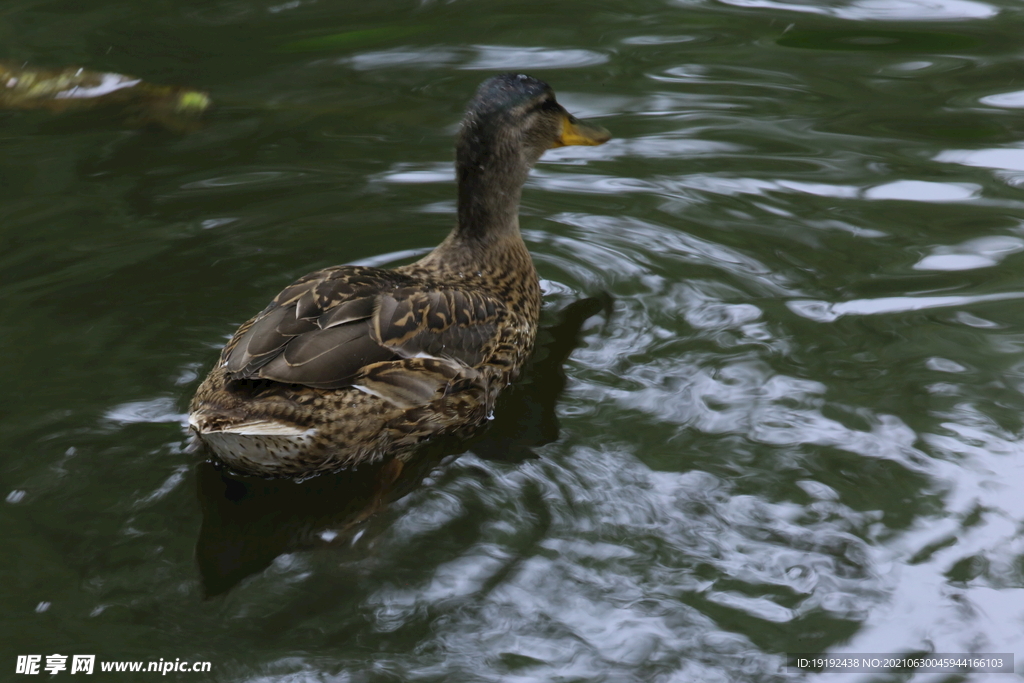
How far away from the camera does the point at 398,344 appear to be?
175 inches

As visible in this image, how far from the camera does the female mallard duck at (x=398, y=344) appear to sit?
4.02 m

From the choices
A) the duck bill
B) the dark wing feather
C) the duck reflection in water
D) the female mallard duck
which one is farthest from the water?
the duck bill

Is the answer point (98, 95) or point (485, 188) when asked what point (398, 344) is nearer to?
point (485, 188)

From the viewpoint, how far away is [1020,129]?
7336 mm

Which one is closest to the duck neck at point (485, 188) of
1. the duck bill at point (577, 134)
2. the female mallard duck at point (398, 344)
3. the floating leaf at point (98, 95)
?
the female mallard duck at point (398, 344)

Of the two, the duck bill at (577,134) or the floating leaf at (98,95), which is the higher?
the floating leaf at (98,95)

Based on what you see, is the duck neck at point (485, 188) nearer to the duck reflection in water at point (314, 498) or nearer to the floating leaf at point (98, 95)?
the duck reflection in water at point (314, 498)

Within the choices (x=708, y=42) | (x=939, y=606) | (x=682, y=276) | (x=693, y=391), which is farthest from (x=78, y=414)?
(x=708, y=42)

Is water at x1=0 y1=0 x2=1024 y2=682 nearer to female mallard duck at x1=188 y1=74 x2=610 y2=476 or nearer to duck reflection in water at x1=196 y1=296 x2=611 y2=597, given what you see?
duck reflection in water at x1=196 y1=296 x2=611 y2=597

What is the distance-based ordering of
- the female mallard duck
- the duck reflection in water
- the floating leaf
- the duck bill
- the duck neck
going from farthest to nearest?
the floating leaf < the duck bill < the duck neck < the female mallard duck < the duck reflection in water

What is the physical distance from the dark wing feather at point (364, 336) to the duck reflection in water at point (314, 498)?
0.31 meters

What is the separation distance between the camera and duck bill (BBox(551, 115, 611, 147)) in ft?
19.7

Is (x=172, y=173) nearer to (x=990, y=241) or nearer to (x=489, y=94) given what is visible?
(x=489, y=94)

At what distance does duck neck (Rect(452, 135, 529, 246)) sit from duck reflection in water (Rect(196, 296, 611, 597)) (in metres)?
1.06
